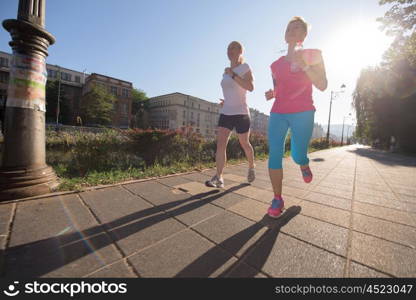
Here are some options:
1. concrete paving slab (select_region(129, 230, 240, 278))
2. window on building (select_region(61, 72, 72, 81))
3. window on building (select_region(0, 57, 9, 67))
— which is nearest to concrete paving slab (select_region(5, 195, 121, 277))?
concrete paving slab (select_region(129, 230, 240, 278))

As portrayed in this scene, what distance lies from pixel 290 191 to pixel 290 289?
6.32 feet

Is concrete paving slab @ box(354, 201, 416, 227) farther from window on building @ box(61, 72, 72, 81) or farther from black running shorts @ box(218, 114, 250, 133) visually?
window on building @ box(61, 72, 72, 81)

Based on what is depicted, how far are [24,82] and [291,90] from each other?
10.4 ft

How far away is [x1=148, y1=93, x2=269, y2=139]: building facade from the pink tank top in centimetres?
5068

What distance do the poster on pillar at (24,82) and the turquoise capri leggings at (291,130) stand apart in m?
2.96

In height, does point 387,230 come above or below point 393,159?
below

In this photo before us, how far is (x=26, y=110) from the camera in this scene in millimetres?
2234

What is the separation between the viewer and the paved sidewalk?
1.08 m

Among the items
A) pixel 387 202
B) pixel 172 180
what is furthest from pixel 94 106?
pixel 387 202

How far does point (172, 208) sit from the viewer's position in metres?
1.97

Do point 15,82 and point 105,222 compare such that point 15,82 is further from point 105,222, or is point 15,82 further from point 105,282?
point 105,282

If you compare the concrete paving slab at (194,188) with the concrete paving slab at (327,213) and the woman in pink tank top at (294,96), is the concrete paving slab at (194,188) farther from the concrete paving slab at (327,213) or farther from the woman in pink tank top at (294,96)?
the concrete paving slab at (327,213)

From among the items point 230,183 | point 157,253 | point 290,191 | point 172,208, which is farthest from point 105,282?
point 290,191

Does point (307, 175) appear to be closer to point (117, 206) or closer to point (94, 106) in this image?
point (117, 206)
